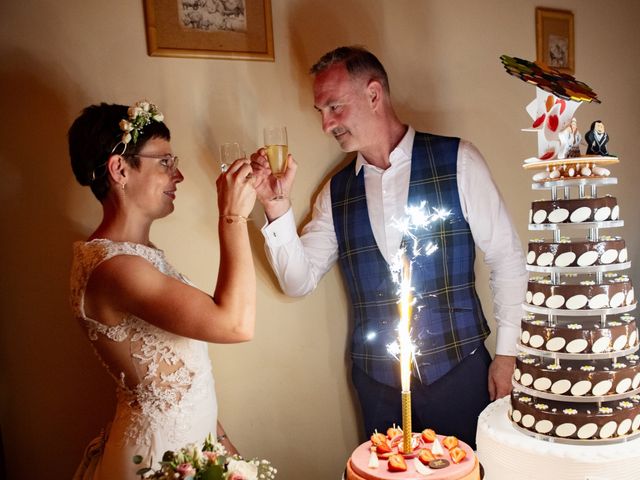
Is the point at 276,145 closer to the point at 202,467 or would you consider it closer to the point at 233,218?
the point at 233,218

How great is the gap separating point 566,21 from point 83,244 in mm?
2618

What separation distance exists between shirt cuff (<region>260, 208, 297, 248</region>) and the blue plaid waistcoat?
0.25 m

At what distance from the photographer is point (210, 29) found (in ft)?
7.77

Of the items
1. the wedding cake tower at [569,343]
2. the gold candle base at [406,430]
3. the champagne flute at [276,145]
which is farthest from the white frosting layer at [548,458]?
the champagne flute at [276,145]

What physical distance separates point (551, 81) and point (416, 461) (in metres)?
1.17

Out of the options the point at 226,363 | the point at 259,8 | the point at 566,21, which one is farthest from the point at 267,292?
the point at 566,21

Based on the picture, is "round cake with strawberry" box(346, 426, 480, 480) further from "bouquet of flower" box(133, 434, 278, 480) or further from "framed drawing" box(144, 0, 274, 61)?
"framed drawing" box(144, 0, 274, 61)

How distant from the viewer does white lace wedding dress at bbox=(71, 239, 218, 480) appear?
5.60ft

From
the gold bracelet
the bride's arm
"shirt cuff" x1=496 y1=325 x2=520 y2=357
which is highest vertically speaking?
the gold bracelet

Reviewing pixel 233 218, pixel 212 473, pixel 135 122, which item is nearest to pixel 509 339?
pixel 233 218

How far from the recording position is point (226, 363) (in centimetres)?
247

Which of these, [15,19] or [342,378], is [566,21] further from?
[15,19]

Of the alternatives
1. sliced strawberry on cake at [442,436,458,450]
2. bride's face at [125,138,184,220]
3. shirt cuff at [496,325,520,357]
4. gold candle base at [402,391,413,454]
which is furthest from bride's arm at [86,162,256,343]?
shirt cuff at [496,325,520,357]

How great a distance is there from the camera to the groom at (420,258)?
7.64ft
